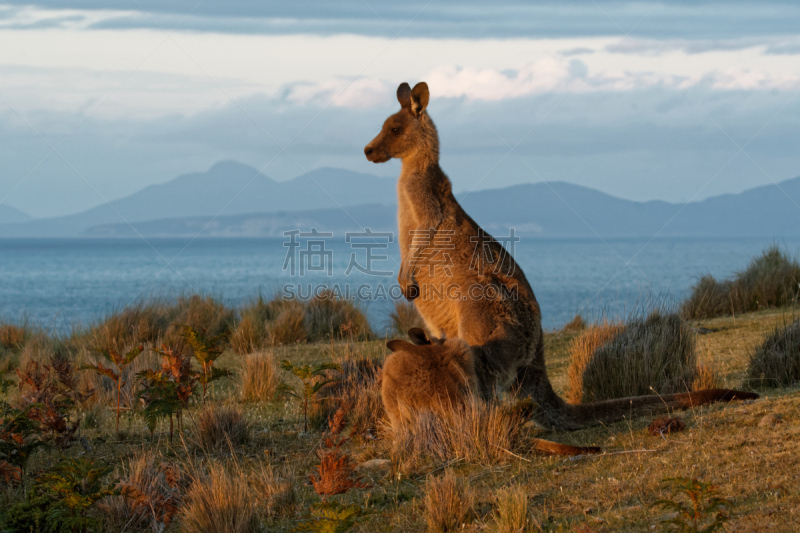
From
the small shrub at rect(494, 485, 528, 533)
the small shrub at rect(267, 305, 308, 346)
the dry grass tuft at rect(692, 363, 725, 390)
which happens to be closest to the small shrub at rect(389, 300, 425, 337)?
the small shrub at rect(267, 305, 308, 346)

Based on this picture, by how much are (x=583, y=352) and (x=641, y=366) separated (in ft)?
2.36

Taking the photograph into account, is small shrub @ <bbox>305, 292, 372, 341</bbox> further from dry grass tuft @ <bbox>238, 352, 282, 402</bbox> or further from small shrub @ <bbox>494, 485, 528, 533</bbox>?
small shrub @ <bbox>494, 485, 528, 533</bbox>

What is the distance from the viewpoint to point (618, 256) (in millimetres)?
121250

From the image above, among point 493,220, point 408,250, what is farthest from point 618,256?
point 408,250

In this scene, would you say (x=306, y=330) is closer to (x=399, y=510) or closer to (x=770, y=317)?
(x=770, y=317)

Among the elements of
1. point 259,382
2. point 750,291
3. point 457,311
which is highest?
point 750,291

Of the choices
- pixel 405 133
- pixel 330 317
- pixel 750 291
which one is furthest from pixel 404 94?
pixel 750 291

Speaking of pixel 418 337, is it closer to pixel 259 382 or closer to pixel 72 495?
pixel 72 495

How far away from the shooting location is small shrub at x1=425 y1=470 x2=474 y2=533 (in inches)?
162

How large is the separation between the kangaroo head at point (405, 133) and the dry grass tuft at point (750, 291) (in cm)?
817

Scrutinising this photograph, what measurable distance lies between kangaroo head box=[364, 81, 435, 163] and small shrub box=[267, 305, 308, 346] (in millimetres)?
6333

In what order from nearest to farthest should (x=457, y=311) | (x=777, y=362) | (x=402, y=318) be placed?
(x=457, y=311) < (x=777, y=362) < (x=402, y=318)

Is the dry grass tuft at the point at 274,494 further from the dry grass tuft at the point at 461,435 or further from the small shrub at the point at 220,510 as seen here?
the dry grass tuft at the point at 461,435

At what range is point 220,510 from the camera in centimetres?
434
